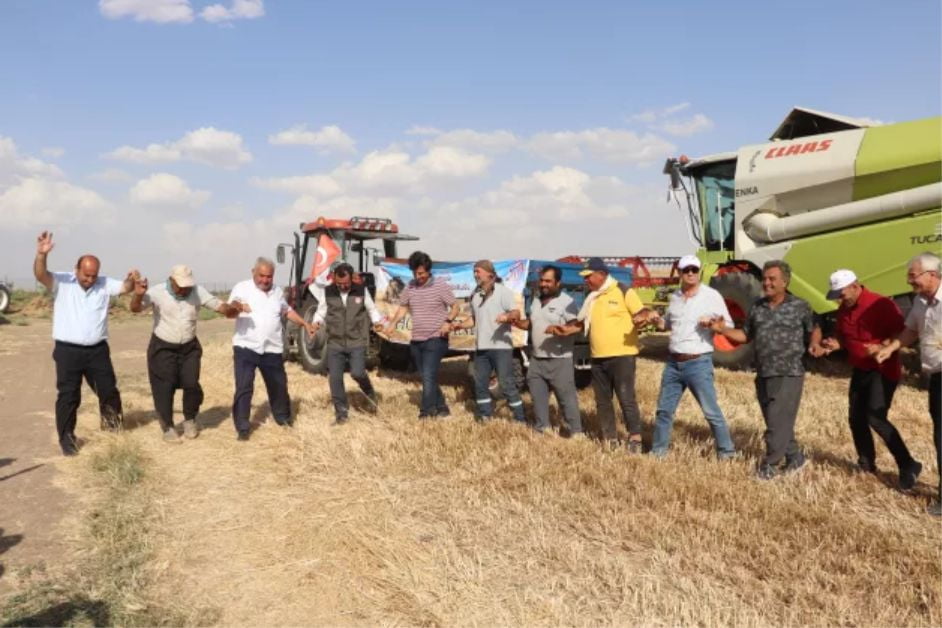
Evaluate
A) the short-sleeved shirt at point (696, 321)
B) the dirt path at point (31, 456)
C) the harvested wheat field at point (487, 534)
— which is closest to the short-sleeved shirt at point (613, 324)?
the short-sleeved shirt at point (696, 321)

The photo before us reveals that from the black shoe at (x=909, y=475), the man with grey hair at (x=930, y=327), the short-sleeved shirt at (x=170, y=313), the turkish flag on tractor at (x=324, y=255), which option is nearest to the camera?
the man with grey hair at (x=930, y=327)

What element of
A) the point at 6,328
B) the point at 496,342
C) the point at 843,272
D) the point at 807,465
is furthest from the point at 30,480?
the point at 6,328

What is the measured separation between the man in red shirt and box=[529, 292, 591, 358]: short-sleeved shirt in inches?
74.2

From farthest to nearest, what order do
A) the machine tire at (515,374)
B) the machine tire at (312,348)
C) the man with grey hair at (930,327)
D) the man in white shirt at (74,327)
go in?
the machine tire at (312,348) → the machine tire at (515,374) → the man in white shirt at (74,327) → the man with grey hair at (930,327)

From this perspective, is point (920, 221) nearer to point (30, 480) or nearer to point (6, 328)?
point (30, 480)

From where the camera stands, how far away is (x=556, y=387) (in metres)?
6.06

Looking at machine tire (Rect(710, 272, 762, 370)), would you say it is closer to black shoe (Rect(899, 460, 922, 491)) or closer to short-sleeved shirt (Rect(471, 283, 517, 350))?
short-sleeved shirt (Rect(471, 283, 517, 350))

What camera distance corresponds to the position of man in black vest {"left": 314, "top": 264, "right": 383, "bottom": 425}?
695 centimetres

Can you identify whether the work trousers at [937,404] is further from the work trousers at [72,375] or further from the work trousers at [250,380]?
the work trousers at [72,375]

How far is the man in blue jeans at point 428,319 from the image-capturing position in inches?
265

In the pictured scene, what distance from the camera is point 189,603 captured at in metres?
3.38

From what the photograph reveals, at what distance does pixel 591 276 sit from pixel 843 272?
5.96ft

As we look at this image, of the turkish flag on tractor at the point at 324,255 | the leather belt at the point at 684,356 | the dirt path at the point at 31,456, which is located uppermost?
the turkish flag on tractor at the point at 324,255

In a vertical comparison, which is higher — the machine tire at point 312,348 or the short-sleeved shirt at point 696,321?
the short-sleeved shirt at point 696,321
